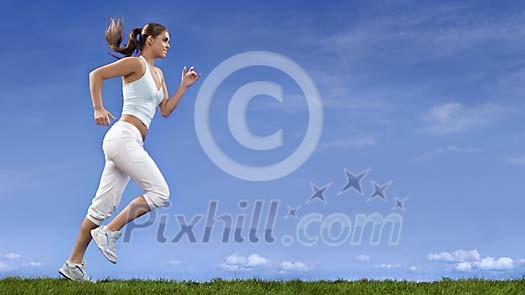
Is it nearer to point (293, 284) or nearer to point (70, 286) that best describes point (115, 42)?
point (70, 286)

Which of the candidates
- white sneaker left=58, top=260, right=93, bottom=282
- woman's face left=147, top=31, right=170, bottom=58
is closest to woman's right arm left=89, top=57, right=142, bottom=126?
woman's face left=147, top=31, right=170, bottom=58

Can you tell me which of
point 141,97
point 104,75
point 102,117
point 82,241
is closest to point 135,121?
point 141,97

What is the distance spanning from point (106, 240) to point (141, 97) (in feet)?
4.83

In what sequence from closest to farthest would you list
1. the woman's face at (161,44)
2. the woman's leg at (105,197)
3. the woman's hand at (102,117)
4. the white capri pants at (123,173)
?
the woman's hand at (102,117)
the white capri pants at (123,173)
the woman's leg at (105,197)
the woman's face at (161,44)

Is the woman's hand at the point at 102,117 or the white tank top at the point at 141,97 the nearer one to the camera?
the woman's hand at the point at 102,117

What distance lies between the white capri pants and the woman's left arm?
0.57 metres

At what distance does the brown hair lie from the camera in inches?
292

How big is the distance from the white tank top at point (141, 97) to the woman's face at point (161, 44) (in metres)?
0.21

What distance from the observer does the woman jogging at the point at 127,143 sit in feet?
23.1

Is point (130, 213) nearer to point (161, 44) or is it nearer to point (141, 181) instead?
point (141, 181)

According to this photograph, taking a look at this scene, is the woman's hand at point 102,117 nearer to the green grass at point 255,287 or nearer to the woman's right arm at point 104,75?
the woman's right arm at point 104,75

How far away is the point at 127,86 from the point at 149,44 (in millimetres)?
526

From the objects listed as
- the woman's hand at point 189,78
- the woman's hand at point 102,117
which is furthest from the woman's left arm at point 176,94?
the woman's hand at point 102,117

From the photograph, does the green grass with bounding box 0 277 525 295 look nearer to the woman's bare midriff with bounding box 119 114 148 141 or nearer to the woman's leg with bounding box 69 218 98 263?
the woman's leg with bounding box 69 218 98 263
